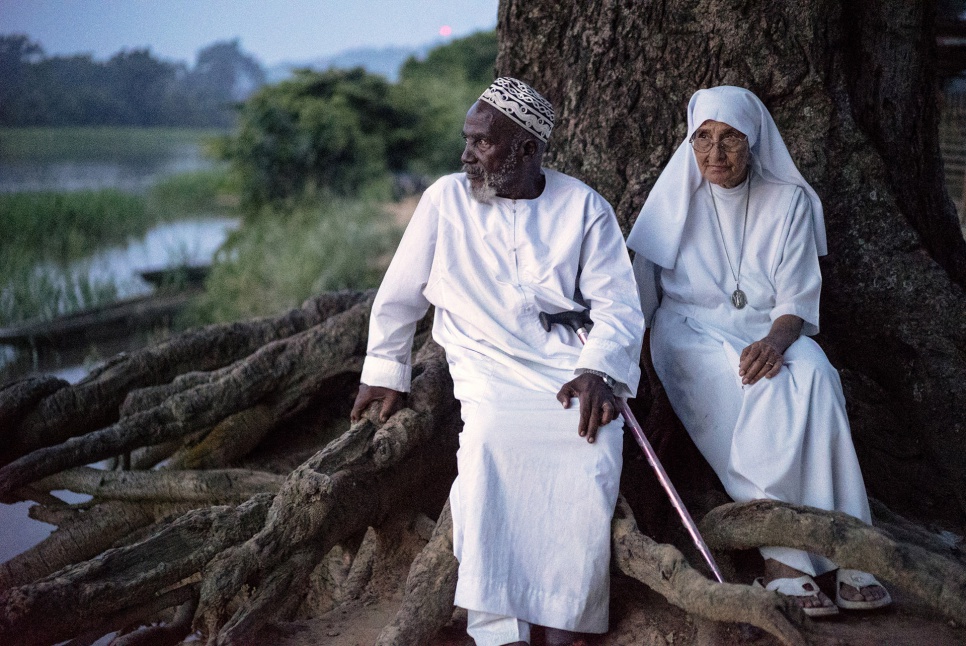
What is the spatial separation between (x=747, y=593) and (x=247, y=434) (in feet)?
11.0

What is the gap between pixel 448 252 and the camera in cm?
374

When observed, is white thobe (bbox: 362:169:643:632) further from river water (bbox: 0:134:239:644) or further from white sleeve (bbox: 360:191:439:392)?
river water (bbox: 0:134:239:644)

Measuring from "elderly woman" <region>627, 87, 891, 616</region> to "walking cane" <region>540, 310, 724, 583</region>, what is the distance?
31 cm

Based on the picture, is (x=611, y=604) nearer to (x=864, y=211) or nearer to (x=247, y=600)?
(x=247, y=600)

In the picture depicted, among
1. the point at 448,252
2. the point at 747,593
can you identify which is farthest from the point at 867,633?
the point at 448,252

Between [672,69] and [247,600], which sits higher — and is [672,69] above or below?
above

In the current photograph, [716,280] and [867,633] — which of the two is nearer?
[867,633]

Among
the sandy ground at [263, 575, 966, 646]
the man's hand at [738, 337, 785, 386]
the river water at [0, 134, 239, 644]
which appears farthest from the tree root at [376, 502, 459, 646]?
the river water at [0, 134, 239, 644]

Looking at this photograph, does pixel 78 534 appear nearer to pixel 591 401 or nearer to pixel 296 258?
pixel 591 401

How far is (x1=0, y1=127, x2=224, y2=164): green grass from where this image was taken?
9508 millimetres

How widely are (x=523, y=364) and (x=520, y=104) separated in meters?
1.04

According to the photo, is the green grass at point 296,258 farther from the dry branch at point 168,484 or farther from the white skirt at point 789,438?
the white skirt at point 789,438

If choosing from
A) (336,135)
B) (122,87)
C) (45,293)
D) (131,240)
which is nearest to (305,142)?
(336,135)

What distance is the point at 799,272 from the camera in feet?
12.7
